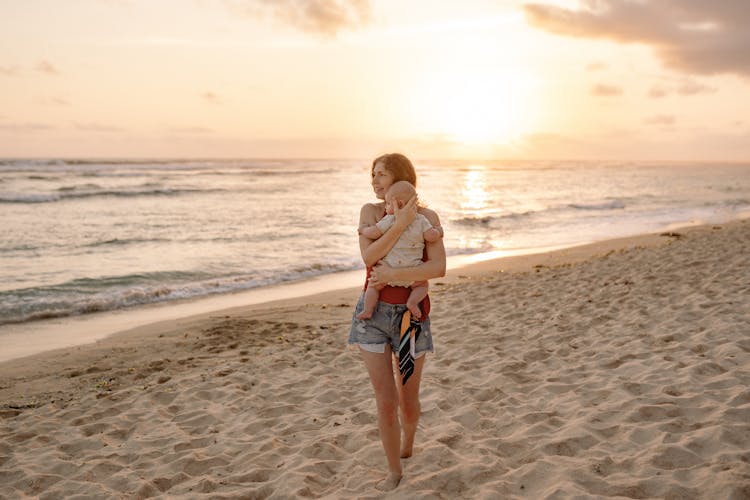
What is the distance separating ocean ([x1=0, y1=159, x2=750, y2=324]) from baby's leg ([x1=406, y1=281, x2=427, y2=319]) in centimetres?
678

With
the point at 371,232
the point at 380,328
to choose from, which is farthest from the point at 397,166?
the point at 380,328

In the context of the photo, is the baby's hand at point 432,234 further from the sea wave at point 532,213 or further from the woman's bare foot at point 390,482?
the sea wave at point 532,213

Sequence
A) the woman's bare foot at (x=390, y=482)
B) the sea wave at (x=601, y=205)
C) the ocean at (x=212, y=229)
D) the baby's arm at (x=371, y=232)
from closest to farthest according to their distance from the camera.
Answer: the baby's arm at (x=371, y=232) → the woman's bare foot at (x=390, y=482) → the ocean at (x=212, y=229) → the sea wave at (x=601, y=205)

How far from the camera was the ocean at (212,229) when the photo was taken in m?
12.4

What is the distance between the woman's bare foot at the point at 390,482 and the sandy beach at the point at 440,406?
0.06m

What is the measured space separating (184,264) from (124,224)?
28.0 feet

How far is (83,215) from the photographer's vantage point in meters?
24.2

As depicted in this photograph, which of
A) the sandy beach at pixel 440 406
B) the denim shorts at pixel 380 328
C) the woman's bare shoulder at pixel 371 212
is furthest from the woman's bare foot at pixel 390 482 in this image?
the woman's bare shoulder at pixel 371 212

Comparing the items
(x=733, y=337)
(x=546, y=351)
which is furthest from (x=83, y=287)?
(x=733, y=337)

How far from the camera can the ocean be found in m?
12.4

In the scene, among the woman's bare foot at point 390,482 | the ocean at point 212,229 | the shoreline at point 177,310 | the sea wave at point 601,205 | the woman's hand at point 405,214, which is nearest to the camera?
the woman's hand at point 405,214

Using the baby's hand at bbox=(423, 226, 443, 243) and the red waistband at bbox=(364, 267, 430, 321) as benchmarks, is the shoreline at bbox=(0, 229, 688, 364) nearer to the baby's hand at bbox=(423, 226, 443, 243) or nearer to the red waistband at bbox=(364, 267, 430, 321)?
the red waistband at bbox=(364, 267, 430, 321)

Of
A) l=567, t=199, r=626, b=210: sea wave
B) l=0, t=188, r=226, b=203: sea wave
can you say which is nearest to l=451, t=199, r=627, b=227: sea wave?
l=567, t=199, r=626, b=210: sea wave

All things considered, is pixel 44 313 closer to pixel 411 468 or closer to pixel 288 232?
pixel 411 468
